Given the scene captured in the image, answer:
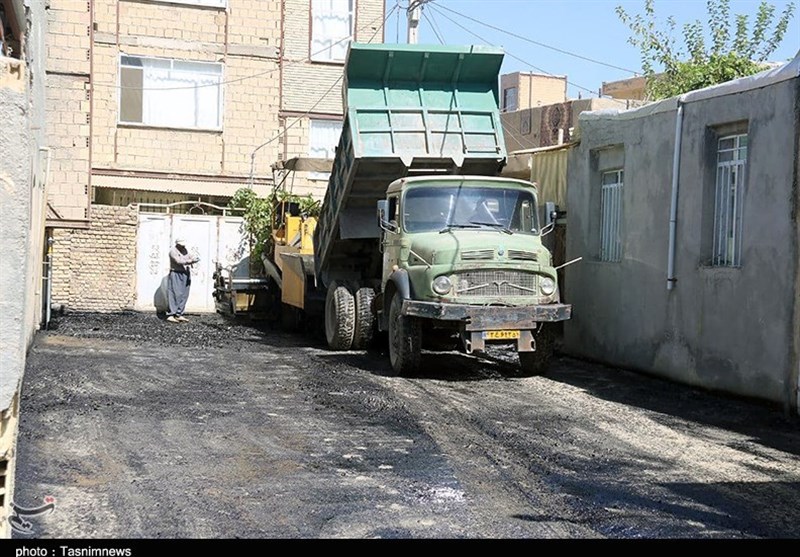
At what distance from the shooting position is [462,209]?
13.3m

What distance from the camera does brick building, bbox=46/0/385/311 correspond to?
23266 mm

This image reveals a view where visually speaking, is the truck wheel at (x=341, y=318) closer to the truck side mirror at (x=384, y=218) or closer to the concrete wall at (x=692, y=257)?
the truck side mirror at (x=384, y=218)

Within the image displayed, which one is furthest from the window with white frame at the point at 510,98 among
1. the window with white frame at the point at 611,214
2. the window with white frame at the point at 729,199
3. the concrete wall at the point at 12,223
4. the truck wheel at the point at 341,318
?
the concrete wall at the point at 12,223

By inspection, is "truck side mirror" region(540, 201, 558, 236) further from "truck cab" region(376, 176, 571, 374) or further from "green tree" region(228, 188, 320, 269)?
"green tree" region(228, 188, 320, 269)

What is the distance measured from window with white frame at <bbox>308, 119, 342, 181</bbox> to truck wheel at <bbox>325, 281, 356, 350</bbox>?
10644 mm

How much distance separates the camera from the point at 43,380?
38.2ft

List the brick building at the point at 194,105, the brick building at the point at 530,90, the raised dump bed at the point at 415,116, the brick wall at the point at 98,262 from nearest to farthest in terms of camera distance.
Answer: the raised dump bed at the point at 415,116
the brick wall at the point at 98,262
the brick building at the point at 194,105
the brick building at the point at 530,90

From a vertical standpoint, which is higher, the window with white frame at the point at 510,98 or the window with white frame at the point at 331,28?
the window with white frame at the point at 510,98

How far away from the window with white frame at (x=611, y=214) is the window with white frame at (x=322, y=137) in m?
11.6

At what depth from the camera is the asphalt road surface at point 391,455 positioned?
20.3 feet

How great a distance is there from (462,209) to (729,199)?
3.19 metres


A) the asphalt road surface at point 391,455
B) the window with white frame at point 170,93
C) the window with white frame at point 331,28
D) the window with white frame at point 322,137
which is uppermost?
the window with white frame at point 331,28

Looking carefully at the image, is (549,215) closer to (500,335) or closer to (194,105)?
(500,335)

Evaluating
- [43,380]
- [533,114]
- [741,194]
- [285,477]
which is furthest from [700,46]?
[285,477]
